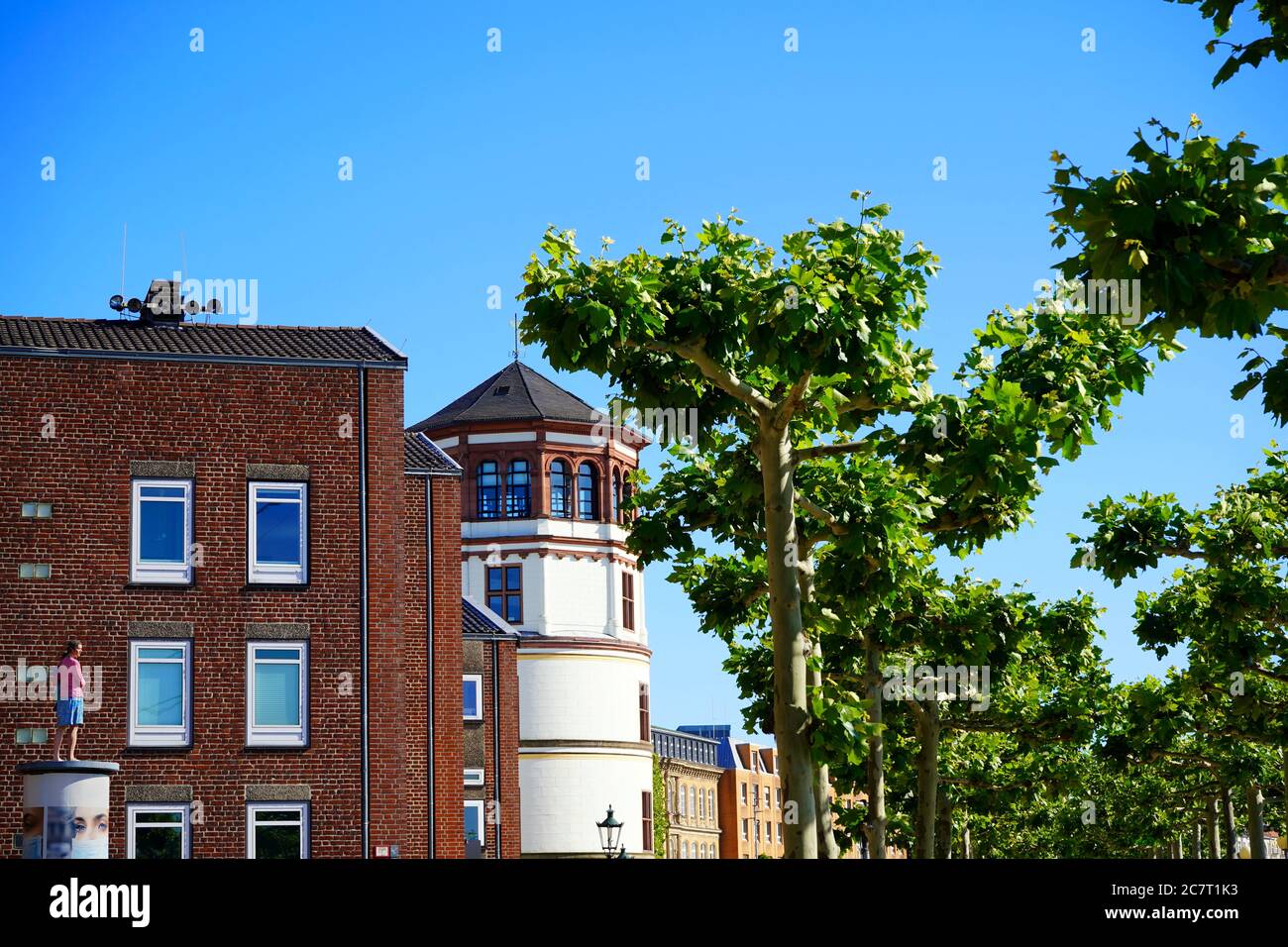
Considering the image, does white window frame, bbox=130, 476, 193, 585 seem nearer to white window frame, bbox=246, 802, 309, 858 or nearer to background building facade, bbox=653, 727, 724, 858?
white window frame, bbox=246, 802, 309, 858

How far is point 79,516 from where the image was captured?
1549 inches

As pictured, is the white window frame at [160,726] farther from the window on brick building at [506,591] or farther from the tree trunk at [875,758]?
the window on brick building at [506,591]

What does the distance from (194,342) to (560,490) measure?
44105 millimetres

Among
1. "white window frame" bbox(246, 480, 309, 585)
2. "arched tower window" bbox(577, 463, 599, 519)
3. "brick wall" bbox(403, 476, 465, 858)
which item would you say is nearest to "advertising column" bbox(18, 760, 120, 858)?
"white window frame" bbox(246, 480, 309, 585)

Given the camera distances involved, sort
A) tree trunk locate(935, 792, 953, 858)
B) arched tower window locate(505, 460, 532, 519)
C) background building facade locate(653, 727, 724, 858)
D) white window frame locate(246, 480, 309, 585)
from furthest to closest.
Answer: background building facade locate(653, 727, 724, 858) < arched tower window locate(505, 460, 532, 519) < tree trunk locate(935, 792, 953, 858) < white window frame locate(246, 480, 309, 585)

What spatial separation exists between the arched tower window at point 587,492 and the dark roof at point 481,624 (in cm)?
2115

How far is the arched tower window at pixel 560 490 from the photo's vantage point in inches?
3344

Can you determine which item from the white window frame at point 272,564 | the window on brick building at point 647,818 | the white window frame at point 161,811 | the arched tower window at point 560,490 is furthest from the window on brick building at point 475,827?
the arched tower window at point 560,490

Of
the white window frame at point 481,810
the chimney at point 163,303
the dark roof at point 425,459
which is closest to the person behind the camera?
the chimney at point 163,303

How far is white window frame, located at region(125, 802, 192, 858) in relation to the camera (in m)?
38.0

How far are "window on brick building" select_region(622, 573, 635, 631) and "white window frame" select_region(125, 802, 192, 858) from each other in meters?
48.9
